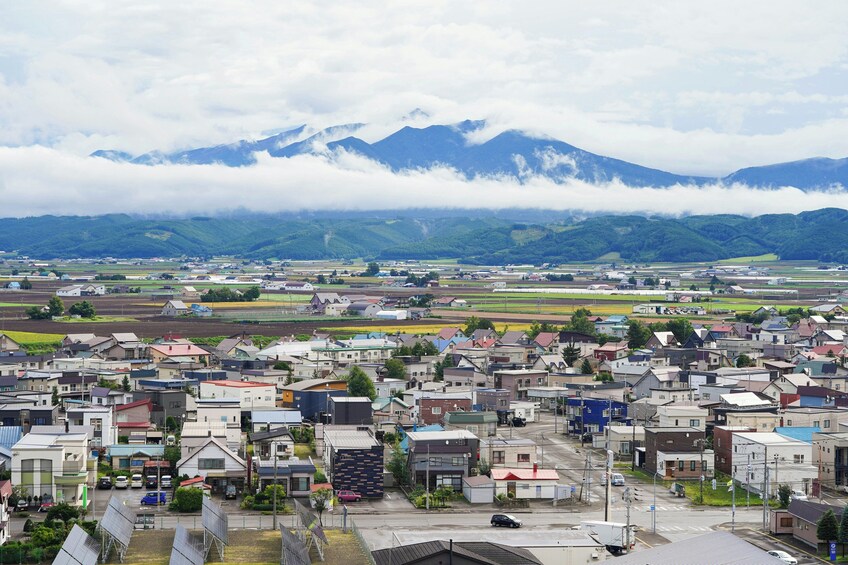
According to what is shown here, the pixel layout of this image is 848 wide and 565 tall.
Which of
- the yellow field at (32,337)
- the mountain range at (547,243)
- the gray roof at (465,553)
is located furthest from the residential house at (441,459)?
the mountain range at (547,243)

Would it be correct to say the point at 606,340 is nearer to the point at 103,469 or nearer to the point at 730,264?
the point at 103,469

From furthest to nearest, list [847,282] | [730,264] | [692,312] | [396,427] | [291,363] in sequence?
1. [730,264]
2. [847,282]
3. [692,312]
4. [291,363]
5. [396,427]

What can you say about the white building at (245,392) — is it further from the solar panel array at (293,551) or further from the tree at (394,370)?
the solar panel array at (293,551)

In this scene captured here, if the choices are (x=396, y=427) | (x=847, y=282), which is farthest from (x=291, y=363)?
(x=847, y=282)

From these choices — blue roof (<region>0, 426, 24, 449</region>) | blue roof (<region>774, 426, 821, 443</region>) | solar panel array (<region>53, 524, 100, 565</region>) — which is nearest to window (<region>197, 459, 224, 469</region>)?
blue roof (<region>0, 426, 24, 449</region>)

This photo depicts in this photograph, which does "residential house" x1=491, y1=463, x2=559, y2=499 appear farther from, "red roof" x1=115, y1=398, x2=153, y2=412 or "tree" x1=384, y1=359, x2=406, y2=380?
"tree" x1=384, y1=359, x2=406, y2=380

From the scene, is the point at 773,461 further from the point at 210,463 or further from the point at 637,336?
the point at 637,336
